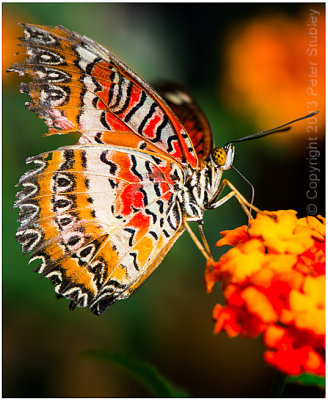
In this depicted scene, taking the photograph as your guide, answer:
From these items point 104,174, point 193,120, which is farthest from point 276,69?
point 104,174

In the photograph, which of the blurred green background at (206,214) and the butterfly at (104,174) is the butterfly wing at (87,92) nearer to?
the butterfly at (104,174)

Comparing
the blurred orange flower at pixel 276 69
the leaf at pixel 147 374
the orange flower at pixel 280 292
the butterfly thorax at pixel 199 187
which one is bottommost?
the leaf at pixel 147 374

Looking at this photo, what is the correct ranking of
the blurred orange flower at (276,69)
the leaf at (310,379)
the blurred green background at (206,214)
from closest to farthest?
the leaf at (310,379) → the blurred green background at (206,214) → the blurred orange flower at (276,69)

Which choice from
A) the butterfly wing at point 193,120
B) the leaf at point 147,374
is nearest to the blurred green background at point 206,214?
the butterfly wing at point 193,120

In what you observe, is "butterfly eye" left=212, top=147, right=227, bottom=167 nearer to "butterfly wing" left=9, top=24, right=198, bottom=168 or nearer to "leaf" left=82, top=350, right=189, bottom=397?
"butterfly wing" left=9, top=24, right=198, bottom=168

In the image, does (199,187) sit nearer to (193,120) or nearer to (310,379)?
(193,120)

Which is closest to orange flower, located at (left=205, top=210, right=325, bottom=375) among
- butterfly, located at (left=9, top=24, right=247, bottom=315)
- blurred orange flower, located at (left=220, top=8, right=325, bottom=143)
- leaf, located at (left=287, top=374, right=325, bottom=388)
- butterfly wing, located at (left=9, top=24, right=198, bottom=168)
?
leaf, located at (left=287, top=374, right=325, bottom=388)

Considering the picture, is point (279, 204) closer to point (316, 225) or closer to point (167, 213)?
point (167, 213)
